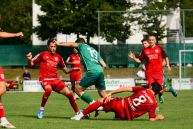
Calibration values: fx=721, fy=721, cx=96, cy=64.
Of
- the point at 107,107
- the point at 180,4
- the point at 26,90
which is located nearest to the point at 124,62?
the point at 26,90

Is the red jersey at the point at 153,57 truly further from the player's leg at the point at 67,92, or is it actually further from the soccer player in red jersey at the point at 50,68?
the player's leg at the point at 67,92

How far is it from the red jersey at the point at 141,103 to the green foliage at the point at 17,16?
70469 mm

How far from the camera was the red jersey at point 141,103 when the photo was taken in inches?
677

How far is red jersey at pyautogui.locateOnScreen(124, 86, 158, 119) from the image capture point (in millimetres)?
17188

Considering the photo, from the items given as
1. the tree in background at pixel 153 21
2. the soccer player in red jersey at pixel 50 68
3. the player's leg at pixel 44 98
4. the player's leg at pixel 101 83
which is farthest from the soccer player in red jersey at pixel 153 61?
the tree in background at pixel 153 21

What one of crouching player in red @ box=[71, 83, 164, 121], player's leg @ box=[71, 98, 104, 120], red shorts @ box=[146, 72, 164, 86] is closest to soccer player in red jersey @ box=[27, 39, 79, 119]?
player's leg @ box=[71, 98, 104, 120]

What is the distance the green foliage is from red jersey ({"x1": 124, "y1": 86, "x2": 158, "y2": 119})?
231ft

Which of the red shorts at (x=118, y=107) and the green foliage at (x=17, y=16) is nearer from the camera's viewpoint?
the red shorts at (x=118, y=107)

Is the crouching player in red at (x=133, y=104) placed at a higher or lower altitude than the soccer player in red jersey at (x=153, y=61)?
lower

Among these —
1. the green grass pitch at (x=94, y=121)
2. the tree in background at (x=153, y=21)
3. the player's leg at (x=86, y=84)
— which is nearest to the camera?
the green grass pitch at (x=94, y=121)

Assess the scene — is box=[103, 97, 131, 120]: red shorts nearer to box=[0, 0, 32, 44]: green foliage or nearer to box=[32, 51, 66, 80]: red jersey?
box=[32, 51, 66, 80]: red jersey

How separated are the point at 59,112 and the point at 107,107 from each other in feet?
12.8

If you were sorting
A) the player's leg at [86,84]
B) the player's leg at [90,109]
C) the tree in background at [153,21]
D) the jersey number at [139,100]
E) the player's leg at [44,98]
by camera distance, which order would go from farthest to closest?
the tree in background at [153,21]
the player's leg at [86,84]
the player's leg at [44,98]
the player's leg at [90,109]
the jersey number at [139,100]

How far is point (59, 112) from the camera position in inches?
826
